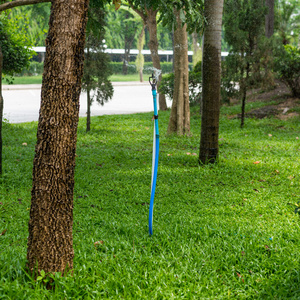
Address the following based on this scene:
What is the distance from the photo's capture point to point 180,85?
9.80 meters

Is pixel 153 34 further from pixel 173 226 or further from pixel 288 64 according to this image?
pixel 173 226

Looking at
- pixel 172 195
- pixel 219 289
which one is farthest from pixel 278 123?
pixel 219 289

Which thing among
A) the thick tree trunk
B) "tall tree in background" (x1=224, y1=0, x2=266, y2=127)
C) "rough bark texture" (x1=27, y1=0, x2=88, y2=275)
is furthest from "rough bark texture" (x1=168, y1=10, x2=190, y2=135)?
"rough bark texture" (x1=27, y1=0, x2=88, y2=275)

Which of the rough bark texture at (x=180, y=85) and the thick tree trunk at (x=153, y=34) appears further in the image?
the thick tree trunk at (x=153, y=34)

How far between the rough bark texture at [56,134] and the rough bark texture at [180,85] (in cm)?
712

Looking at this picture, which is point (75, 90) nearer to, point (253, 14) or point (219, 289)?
point (219, 289)

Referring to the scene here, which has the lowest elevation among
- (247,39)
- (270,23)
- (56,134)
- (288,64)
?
(56,134)

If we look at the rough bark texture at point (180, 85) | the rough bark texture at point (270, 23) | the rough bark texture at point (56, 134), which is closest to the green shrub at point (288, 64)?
the rough bark texture at point (270, 23)

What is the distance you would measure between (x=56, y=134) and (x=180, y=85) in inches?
289

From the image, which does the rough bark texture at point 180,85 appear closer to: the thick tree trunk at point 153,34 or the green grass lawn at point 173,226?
the green grass lawn at point 173,226

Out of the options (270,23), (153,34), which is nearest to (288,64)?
(153,34)

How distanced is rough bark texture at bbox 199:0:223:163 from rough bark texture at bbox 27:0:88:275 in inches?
167

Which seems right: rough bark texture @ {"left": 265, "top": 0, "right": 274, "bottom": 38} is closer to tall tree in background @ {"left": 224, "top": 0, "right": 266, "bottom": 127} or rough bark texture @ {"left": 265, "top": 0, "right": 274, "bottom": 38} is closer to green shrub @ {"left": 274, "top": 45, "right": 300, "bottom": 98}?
green shrub @ {"left": 274, "top": 45, "right": 300, "bottom": 98}

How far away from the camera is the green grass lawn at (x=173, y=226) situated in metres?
2.95
